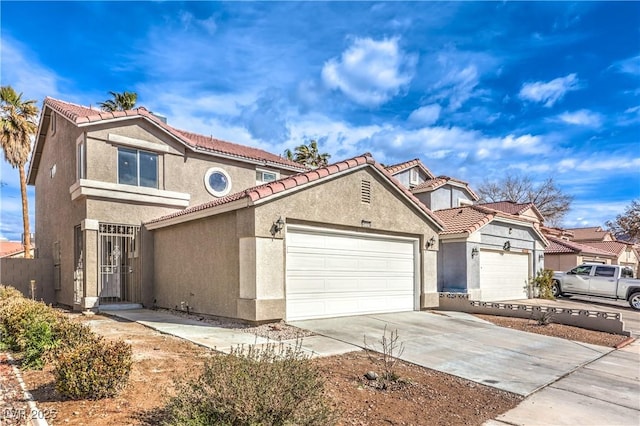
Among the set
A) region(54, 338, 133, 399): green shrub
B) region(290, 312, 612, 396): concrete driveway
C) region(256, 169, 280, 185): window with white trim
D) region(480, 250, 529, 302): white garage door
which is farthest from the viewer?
region(256, 169, 280, 185): window with white trim

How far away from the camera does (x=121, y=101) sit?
27641 mm

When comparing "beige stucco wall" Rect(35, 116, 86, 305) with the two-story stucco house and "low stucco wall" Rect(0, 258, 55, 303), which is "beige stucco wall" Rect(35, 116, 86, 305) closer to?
"low stucco wall" Rect(0, 258, 55, 303)

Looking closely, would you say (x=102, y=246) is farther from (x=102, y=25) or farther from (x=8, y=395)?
(x=8, y=395)

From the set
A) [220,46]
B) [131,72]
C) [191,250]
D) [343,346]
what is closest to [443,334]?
[343,346]

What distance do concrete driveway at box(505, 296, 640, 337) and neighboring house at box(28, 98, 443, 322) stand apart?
7.35 m

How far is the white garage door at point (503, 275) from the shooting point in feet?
58.9

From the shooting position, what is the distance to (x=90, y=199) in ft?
45.1

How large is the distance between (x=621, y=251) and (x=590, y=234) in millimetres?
7220

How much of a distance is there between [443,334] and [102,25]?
11.5 meters

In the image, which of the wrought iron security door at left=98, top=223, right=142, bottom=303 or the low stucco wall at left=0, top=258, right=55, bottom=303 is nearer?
the wrought iron security door at left=98, top=223, right=142, bottom=303

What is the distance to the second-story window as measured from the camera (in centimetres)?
1460

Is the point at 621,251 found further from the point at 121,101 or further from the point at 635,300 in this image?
the point at 121,101

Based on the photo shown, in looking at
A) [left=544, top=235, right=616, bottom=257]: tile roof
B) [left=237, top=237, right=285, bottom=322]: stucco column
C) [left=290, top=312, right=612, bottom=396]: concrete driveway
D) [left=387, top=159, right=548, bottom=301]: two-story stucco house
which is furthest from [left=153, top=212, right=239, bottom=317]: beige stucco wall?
[left=544, top=235, right=616, bottom=257]: tile roof

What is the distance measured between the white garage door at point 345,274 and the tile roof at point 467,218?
3.55 m
